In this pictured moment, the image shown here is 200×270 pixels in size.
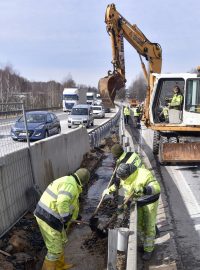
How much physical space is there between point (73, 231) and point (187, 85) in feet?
23.2

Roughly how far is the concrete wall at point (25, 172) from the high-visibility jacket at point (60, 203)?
1243 mm

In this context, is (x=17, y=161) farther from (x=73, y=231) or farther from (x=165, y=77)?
(x=165, y=77)

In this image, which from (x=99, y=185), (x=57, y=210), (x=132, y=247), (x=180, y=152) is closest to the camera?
(x=132, y=247)

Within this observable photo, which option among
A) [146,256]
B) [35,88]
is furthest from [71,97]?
[35,88]

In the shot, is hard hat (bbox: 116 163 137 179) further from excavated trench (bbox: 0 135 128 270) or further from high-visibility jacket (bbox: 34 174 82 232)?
excavated trench (bbox: 0 135 128 270)

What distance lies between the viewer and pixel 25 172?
754 centimetres

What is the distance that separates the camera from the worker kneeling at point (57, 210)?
5195mm

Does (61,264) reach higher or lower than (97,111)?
lower

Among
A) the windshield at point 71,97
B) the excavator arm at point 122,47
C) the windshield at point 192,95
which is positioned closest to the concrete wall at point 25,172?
the windshield at point 192,95

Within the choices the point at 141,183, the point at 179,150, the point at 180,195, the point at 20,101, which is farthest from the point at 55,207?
the point at 179,150

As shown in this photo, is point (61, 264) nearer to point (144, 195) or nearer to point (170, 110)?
point (144, 195)

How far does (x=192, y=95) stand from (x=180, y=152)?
2.04m

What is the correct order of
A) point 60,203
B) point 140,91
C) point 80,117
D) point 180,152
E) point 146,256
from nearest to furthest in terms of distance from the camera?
point 60,203 → point 146,256 → point 180,152 → point 80,117 → point 140,91

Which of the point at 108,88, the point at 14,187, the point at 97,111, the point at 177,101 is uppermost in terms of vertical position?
the point at 108,88
